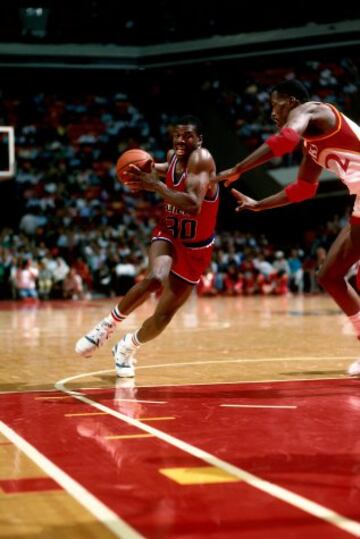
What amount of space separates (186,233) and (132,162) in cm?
Answer: 76

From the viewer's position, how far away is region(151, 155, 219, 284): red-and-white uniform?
6.81 metres

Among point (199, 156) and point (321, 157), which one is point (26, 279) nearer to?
point (199, 156)

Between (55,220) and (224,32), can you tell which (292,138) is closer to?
(55,220)

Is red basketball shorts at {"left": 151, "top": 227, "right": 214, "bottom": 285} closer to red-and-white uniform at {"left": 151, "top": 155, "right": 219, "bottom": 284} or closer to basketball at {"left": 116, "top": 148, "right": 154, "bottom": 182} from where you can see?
red-and-white uniform at {"left": 151, "top": 155, "right": 219, "bottom": 284}

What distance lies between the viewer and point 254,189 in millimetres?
25594

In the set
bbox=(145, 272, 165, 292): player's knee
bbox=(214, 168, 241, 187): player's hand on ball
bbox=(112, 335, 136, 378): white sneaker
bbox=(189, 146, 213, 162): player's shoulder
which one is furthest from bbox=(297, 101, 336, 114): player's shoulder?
bbox=(112, 335, 136, 378): white sneaker

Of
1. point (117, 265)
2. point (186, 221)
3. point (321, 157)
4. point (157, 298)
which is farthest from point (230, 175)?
point (117, 265)

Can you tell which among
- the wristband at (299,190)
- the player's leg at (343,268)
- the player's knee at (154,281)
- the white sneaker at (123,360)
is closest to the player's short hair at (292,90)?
the wristband at (299,190)

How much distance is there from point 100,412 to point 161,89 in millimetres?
25392

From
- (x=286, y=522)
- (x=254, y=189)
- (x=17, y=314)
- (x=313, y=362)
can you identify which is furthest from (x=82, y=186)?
(x=286, y=522)

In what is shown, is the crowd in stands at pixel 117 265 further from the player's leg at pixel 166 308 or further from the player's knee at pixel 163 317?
the player's knee at pixel 163 317

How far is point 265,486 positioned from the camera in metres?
A: 3.56

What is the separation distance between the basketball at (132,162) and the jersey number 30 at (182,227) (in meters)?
0.51

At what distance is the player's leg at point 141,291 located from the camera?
6574mm
